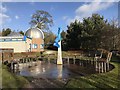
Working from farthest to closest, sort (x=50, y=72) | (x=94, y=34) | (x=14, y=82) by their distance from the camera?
(x=94, y=34)
(x=50, y=72)
(x=14, y=82)

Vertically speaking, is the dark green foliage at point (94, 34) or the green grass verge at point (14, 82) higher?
the dark green foliage at point (94, 34)

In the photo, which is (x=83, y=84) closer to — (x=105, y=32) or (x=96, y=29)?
(x=105, y=32)

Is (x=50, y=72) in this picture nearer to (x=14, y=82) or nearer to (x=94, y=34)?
(x=14, y=82)

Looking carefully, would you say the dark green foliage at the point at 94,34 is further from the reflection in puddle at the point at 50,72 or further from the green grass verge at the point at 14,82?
the green grass verge at the point at 14,82

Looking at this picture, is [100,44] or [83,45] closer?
[100,44]

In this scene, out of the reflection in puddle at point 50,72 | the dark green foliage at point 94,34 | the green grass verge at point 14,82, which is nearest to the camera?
the green grass verge at point 14,82

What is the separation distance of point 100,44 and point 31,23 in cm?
3249

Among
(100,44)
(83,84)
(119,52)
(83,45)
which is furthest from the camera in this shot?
(83,45)

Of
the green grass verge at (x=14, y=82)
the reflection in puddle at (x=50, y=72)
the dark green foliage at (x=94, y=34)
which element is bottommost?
the reflection in puddle at (x=50, y=72)

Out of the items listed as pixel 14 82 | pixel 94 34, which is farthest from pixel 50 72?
pixel 94 34

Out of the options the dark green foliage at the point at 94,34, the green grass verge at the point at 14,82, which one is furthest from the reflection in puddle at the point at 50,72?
the dark green foliage at the point at 94,34

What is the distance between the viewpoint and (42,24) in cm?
6462

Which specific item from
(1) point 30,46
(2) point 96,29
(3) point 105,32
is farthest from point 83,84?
(1) point 30,46

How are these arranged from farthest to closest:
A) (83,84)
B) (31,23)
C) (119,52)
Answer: (31,23)
(119,52)
(83,84)
